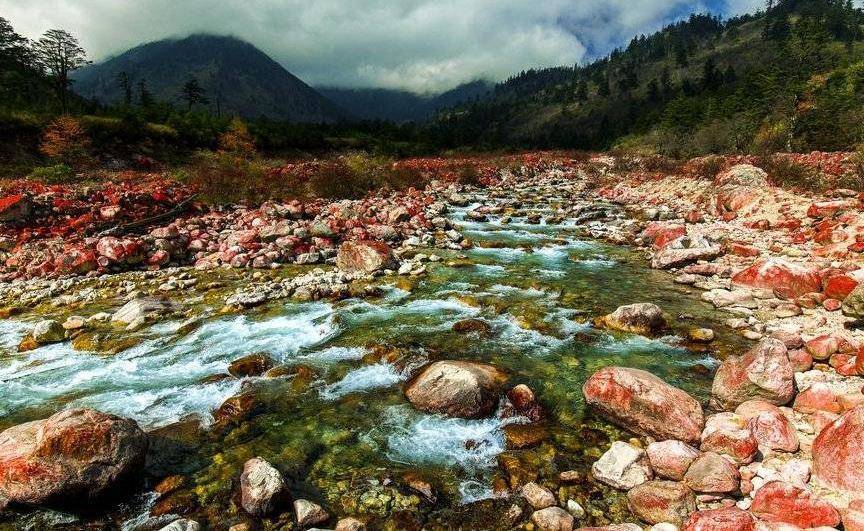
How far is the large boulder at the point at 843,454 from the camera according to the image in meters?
4.06

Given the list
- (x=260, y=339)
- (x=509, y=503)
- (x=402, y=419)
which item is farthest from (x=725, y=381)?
(x=260, y=339)

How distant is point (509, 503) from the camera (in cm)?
465

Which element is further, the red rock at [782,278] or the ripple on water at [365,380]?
the red rock at [782,278]

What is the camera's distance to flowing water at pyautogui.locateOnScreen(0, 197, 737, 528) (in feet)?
16.2

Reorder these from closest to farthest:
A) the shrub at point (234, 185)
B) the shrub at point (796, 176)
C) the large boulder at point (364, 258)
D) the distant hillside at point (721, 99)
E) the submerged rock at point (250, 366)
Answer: the submerged rock at point (250, 366) → the large boulder at point (364, 258) → the shrub at point (796, 176) → the shrub at point (234, 185) → the distant hillside at point (721, 99)

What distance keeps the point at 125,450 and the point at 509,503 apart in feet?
13.7

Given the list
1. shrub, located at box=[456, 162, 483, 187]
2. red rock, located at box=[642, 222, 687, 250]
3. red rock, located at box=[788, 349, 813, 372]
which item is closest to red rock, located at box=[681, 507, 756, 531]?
red rock, located at box=[788, 349, 813, 372]

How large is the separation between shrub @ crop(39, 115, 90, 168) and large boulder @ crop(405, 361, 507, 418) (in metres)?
39.2

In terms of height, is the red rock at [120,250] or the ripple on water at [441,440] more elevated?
the red rock at [120,250]

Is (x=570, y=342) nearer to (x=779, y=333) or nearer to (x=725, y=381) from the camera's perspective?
(x=725, y=381)

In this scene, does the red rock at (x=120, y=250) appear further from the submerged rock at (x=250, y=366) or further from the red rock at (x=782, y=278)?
the red rock at (x=782, y=278)

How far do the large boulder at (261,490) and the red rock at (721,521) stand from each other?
389 cm

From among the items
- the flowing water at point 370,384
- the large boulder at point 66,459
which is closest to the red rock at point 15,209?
the flowing water at point 370,384

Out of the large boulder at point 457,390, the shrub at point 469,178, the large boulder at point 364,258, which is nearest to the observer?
the large boulder at point 457,390
